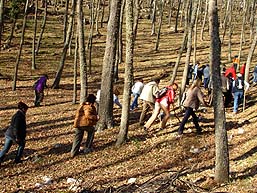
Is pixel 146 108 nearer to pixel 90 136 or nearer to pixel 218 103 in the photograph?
pixel 90 136

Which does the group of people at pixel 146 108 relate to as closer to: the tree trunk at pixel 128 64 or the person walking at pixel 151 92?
the person walking at pixel 151 92

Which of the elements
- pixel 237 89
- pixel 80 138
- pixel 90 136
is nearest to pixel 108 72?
pixel 90 136

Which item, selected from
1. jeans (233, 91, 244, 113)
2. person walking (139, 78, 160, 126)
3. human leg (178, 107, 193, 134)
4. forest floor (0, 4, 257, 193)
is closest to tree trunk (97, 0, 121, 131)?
forest floor (0, 4, 257, 193)

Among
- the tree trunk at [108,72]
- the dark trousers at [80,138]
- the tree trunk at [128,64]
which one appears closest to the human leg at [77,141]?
the dark trousers at [80,138]

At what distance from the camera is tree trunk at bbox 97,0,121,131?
588 inches

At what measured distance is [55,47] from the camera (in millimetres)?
44594

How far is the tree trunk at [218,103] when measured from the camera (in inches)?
362

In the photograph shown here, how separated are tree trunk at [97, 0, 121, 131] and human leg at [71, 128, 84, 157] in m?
2.35

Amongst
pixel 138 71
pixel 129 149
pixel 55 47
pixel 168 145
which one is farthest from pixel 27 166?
pixel 55 47

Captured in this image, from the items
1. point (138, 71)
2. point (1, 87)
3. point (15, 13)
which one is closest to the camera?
point (1, 87)

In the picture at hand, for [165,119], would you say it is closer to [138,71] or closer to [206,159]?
[206,159]

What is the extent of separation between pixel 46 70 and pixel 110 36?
2034 cm

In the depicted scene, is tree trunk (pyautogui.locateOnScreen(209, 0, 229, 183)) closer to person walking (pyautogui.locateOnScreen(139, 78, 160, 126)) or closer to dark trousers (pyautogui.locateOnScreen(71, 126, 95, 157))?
dark trousers (pyautogui.locateOnScreen(71, 126, 95, 157))

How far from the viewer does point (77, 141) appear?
13.0m
